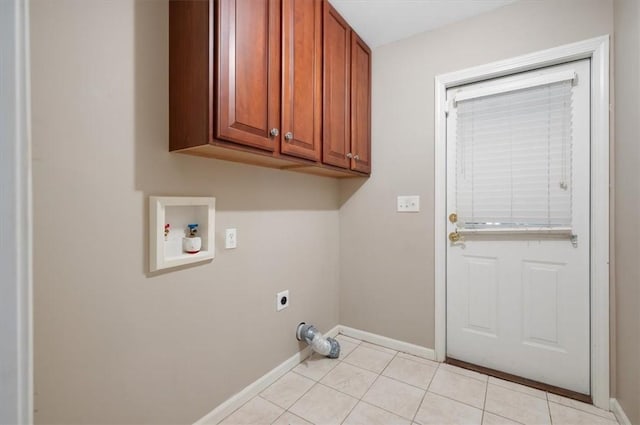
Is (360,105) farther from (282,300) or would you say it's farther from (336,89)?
(282,300)

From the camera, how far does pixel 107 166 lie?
3.33 feet

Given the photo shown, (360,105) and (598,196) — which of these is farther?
(360,105)

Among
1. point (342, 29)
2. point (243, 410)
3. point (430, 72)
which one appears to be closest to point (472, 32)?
point (430, 72)

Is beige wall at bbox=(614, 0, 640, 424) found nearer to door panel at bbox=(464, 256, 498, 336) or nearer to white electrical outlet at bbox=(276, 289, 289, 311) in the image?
door panel at bbox=(464, 256, 498, 336)

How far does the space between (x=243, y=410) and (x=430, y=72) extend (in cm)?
245

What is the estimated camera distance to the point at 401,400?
1.57 meters

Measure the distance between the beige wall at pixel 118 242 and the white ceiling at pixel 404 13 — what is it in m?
1.24

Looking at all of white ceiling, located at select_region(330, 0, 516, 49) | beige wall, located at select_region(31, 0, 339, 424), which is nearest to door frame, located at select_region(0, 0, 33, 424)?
beige wall, located at select_region(31, 0, 339, 424)

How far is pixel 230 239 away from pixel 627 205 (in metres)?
2.00

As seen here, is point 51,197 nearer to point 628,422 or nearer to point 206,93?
point 206,93

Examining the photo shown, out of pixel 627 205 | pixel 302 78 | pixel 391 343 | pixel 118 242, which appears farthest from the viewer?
pixel 391 343

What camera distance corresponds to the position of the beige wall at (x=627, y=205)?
128 centimetres

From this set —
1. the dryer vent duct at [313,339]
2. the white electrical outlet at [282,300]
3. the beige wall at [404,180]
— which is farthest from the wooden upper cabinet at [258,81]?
the dryer vent duct at [313,339]

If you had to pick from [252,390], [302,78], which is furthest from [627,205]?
[252,390]
